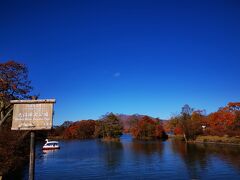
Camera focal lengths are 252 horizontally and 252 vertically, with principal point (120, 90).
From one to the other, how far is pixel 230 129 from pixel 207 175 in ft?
184

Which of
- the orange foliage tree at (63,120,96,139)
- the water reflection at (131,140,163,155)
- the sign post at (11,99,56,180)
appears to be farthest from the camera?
the orange foliage tree at (63,120,96,139)

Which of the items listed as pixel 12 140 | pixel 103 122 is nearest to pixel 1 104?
pixel 12 140

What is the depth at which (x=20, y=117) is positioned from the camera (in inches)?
394

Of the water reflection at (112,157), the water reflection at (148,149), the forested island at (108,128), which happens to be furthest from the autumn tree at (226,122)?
the water reflection at (112,157)

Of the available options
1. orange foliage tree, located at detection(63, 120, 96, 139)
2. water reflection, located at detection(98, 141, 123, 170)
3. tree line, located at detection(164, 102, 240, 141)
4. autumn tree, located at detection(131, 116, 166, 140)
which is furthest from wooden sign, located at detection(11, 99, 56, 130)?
orange foliage tree, located at detection(63, 120, 96, 139)

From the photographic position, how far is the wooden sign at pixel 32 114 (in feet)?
32.5

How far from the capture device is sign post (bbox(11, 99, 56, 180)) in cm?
988

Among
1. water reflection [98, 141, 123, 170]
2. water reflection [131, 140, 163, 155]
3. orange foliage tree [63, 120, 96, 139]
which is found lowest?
water reflection [98, 141, 123, 170]

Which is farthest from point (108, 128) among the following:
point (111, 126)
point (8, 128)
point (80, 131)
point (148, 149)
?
point (8, 128)

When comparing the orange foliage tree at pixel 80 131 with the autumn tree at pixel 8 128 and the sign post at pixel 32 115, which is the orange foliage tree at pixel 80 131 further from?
the sign post at pixel 32 115

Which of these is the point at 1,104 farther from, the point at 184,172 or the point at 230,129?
the point at 230,129

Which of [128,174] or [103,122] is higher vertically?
[103,122]

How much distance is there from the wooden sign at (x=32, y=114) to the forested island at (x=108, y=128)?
33.7 ft

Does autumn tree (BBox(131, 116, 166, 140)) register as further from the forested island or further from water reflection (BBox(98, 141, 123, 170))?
water reflection (BBox(98, 141, 123, 170))
